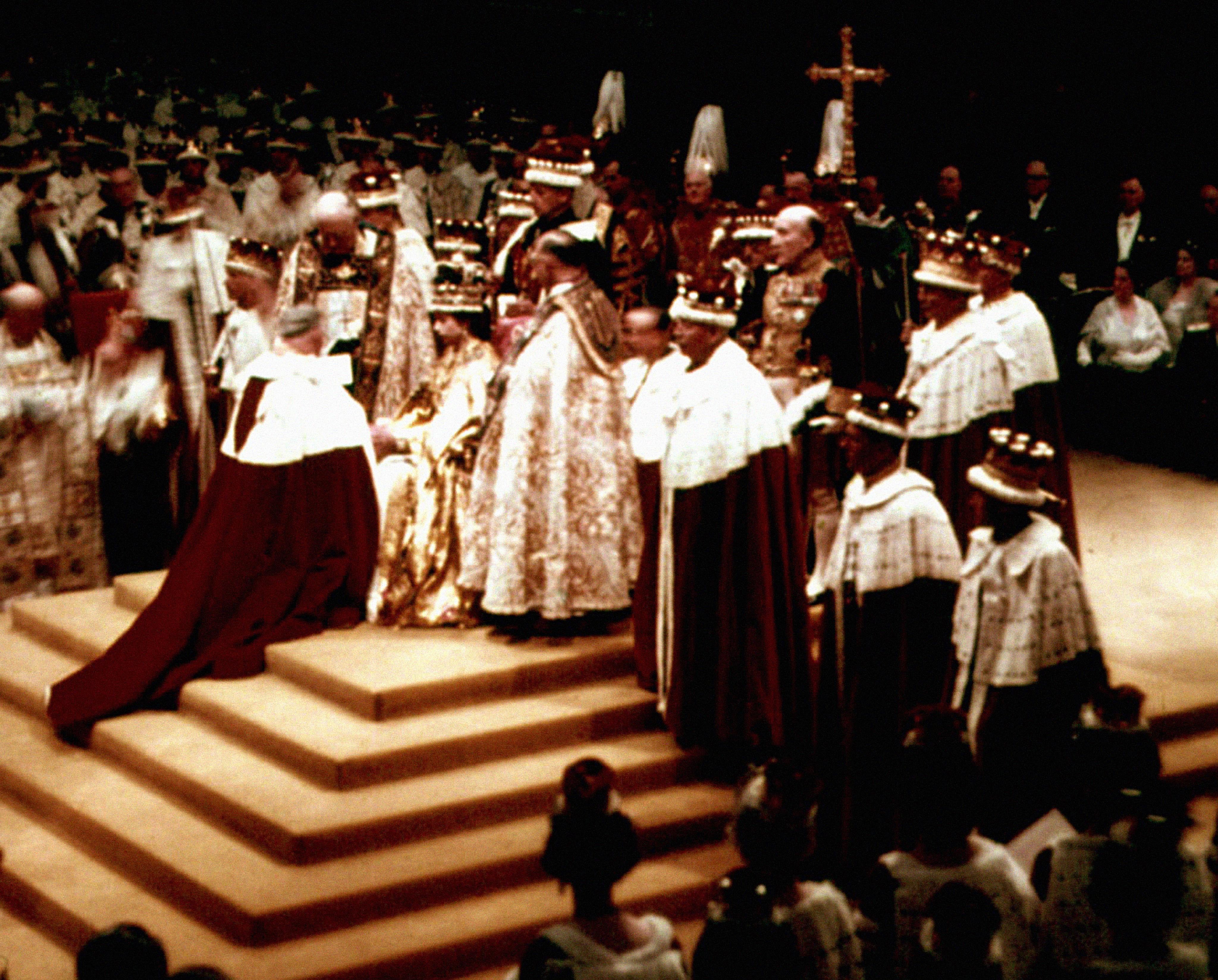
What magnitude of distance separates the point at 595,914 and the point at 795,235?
5152 mm

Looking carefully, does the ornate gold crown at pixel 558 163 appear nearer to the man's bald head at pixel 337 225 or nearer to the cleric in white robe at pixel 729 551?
the man's bald head at pixel 337 225

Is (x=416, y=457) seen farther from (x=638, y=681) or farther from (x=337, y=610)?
(x=638, y=681)

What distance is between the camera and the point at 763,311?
9.29 m

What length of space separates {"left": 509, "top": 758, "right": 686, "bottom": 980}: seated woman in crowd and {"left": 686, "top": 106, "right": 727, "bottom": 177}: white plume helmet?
1277 centimetres

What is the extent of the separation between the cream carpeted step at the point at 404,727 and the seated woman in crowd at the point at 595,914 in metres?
3.06

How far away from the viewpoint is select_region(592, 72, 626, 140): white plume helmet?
56.8 feet

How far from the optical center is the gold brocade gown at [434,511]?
867 cm

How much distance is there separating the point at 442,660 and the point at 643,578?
96 cm

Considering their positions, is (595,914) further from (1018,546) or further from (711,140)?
(711,140)

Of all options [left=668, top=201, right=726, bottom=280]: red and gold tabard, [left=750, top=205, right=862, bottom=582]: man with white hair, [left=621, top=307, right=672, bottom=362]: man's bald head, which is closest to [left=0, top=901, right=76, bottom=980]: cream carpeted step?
[left=621, top=307, right=672, bottom=362]: man's bald head

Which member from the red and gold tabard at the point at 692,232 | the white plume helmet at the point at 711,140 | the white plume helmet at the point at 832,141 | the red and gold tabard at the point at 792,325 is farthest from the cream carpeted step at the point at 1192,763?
the white plume helmet at the point at 711,140

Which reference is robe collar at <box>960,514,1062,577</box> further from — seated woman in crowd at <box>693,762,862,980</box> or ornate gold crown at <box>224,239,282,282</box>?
ornate gold crown at <box>224,239,282,282</box>

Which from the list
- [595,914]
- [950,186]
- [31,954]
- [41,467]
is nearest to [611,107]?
[950,186]

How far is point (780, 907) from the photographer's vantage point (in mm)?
4402
